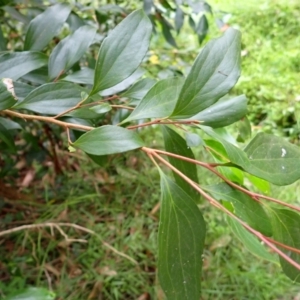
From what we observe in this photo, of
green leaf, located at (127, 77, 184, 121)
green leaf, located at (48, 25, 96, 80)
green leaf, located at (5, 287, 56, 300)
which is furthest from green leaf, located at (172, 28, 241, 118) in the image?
green leaf, located at (5, 287, 56, 300)

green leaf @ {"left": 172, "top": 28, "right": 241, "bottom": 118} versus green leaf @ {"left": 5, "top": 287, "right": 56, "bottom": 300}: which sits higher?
green leaf @ {"left": 172, "top": 28, "right": 241, "bottom": 118}

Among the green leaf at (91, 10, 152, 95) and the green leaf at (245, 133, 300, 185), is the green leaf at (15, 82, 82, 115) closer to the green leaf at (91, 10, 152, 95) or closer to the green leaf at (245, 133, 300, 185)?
the green leaf at (91, 10, 152, 95)

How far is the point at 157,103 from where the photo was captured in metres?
0.54

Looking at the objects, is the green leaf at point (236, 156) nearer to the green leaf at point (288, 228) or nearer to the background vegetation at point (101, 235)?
the green leaf at point (288, 228)

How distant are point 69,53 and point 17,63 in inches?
4.2

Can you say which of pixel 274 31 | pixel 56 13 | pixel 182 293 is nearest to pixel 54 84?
pixel 56 13

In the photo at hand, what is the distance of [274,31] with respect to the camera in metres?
2.37

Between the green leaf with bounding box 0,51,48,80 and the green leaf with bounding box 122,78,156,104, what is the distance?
139mm

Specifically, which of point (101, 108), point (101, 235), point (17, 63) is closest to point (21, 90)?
point (17, 63)

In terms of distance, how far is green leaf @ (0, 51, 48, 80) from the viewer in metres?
0.57

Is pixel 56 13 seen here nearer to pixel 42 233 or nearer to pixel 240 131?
pixel 240 131

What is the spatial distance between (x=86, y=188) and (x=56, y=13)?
0.83 meters

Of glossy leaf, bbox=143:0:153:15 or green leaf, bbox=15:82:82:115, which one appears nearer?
green leaf, bbox=15:82:82:115

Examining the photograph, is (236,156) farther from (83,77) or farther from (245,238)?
(83,77)
